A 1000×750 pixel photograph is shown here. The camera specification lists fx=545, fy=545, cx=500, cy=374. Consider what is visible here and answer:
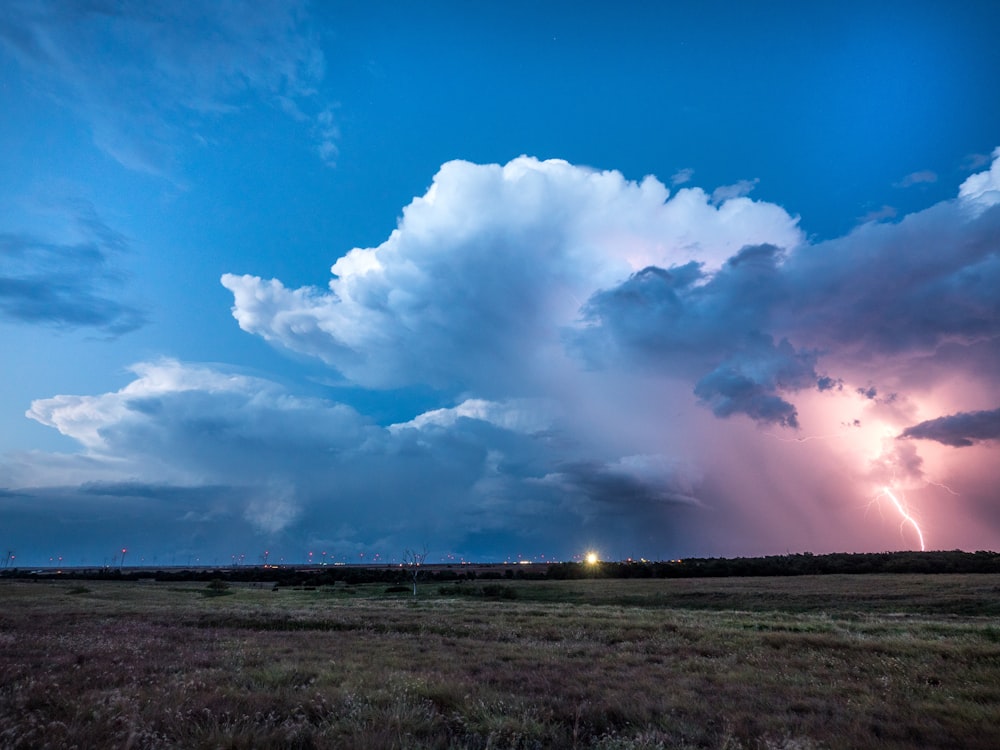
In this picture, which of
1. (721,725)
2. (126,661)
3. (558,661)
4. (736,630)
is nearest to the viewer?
(721,725)

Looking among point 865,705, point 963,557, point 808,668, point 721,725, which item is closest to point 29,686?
point 721,725

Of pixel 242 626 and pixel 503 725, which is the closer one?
pixel 503 725

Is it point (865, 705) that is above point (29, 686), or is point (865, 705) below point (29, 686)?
below

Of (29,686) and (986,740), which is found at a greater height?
(29,686)

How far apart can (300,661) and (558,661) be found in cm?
718

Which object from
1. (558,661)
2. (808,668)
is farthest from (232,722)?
Answer: (808,668)

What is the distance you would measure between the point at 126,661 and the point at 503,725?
10791 millimetres

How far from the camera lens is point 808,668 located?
14.6 m

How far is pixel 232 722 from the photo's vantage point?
8344mm

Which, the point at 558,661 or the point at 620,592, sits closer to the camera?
the point at 558,661

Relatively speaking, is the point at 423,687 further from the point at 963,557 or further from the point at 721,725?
the point at 963,557

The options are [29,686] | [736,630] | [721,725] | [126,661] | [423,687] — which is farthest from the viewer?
[736,630]

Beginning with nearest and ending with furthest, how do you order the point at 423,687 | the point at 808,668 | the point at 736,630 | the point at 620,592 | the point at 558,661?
the point at 423,687 → the point at 808,668 → the point at 558,661 → the point at 736,630 → the point at 620,592

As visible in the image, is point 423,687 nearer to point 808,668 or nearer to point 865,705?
point 865,705
